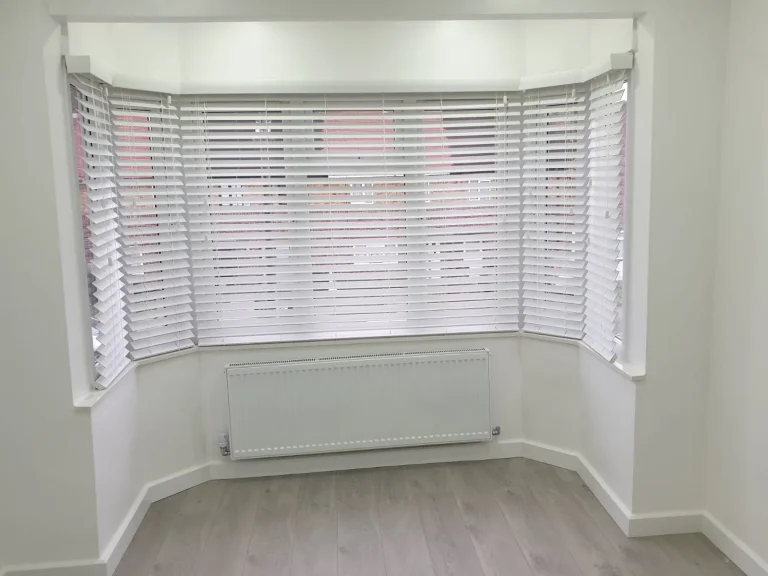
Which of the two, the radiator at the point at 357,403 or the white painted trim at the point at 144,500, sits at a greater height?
the radiator at the point at 357,403

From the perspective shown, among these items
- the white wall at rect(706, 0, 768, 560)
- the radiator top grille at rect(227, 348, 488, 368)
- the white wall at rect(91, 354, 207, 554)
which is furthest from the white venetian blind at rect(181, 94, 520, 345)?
the white wall at rect(706, 0, 768, 560)

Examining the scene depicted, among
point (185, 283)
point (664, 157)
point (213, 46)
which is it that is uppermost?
point (213, 46)

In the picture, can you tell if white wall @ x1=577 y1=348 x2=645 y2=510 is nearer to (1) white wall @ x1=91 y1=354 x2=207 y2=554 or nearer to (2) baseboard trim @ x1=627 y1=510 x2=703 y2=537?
(2) baseboard trim @ x1=627 y1=510 x2=703 y2=537

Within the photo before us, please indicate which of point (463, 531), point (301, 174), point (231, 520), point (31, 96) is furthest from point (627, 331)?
point (31, 96)

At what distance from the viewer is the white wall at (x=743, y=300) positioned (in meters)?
2.40

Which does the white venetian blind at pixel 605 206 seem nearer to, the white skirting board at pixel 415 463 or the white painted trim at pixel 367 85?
the white painted trim at pixel 367 85

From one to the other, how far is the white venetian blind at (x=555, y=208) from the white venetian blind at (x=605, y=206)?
0.23ft

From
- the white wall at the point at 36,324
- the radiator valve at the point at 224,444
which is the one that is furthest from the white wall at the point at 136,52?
the radiator valve at the point at 224,444

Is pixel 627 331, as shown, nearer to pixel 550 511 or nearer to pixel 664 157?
pixel 664 157

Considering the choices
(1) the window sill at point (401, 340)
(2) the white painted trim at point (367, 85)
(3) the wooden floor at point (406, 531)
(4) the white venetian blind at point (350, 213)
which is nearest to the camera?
(3) the wooden floor at point (406, 531)

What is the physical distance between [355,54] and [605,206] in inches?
59.3

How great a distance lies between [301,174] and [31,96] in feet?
4.42

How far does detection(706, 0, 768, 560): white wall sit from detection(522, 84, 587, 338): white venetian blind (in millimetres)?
727

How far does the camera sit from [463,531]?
9.62 feet
